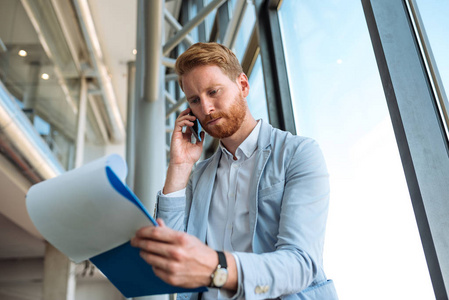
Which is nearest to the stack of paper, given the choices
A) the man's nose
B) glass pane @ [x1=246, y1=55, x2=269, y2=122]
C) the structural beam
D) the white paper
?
the white paper

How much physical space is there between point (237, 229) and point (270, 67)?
7.61 feet

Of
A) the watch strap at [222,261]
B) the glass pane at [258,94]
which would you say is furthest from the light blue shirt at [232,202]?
the glass pane at [258,94]

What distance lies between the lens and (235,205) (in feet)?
4.88

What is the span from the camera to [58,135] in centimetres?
973

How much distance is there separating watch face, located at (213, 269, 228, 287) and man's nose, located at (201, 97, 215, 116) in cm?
78

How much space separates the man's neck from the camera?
1.68m

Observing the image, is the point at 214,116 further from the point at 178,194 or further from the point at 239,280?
the point at 239,280

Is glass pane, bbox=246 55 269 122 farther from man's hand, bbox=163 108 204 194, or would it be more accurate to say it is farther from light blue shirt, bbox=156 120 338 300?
light blue shirt, bbox=156 120 338 300

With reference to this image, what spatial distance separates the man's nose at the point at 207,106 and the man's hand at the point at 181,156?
242 mm

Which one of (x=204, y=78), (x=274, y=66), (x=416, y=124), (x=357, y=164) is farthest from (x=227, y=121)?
(x=274, y=66)

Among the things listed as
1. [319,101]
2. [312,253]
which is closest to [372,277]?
[312,253]

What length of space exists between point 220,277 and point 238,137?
815mm

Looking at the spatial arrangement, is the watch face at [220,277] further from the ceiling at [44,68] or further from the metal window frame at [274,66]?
the ceiling at [44,68]

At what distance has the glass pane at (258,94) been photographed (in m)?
4.08
